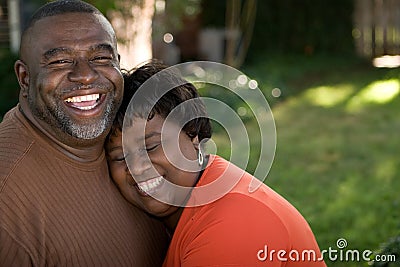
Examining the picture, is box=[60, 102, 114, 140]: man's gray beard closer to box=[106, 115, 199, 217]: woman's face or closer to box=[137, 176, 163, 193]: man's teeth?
box=[106, 115, 199, 217]: woman's face

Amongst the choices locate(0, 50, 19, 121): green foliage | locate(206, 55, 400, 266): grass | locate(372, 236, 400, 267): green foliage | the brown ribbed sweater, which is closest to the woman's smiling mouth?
the brown ribbed sweater

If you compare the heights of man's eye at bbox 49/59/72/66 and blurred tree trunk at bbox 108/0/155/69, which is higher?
man's eye at bbox 49/59/72/66

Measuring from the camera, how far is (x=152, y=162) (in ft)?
9.24

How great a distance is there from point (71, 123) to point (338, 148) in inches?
249

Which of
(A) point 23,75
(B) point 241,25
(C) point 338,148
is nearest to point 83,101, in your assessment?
(A) point 23,75

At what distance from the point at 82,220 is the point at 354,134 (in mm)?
7047

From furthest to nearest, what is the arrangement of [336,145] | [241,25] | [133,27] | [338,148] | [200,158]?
[241,25]
[133,27]
[336,145]
[338,148]
[200,158]

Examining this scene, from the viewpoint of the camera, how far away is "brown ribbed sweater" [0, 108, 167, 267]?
95.7 inches

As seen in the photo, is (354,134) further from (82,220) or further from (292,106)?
(82,220)

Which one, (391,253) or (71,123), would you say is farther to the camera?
(391,253)

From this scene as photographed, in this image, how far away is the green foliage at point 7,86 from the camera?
9766 mm
